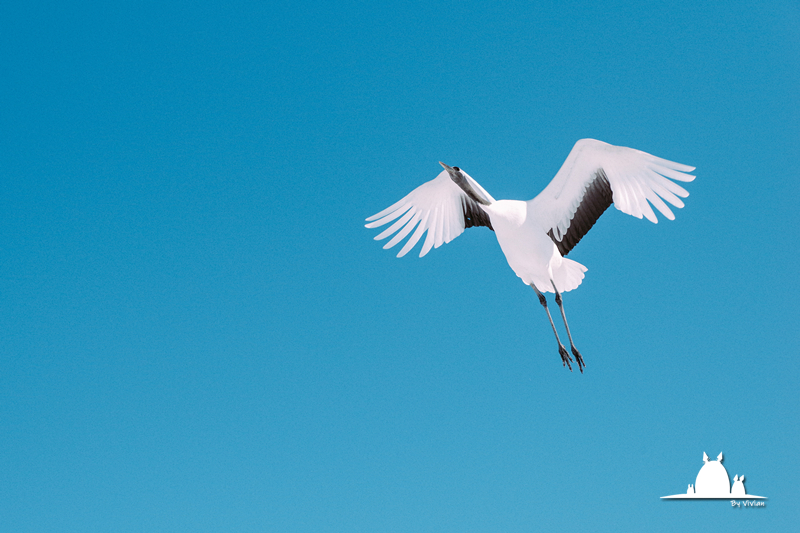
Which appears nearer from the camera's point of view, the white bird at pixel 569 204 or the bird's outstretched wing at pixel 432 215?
the white bird at pixel 569 204

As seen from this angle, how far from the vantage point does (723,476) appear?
42.1 ft

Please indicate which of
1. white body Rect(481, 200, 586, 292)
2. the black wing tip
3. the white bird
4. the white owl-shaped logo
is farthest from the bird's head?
the white owl-shaped logo

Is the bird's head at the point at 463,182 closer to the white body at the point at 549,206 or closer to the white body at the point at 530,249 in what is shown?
the white body at the point at 549,206

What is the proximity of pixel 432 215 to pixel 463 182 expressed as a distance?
1.17 meters

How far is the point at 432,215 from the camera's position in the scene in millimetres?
11617

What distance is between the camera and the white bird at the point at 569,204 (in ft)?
32.3

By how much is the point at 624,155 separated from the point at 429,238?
294cm

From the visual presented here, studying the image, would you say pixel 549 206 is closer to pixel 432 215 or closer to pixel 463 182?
pixel 463 182

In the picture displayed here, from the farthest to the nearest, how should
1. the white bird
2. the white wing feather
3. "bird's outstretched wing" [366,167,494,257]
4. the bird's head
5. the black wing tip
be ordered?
"bird's outstretched wing" [366,167,494,257] < the bird's head < the black wing tip < the white bird < the white wing feather

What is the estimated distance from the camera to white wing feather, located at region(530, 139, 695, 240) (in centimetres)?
974

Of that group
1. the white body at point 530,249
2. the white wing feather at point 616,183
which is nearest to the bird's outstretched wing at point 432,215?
the white body at point 530,249

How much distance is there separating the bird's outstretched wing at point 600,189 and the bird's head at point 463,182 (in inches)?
27.2

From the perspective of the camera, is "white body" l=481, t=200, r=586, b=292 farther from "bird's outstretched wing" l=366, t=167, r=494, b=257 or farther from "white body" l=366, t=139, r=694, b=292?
"bird's outstretched wing" l=366, t=167, r=494, b=257

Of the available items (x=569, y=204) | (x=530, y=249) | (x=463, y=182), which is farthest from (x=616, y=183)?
(x=463, y=182)
